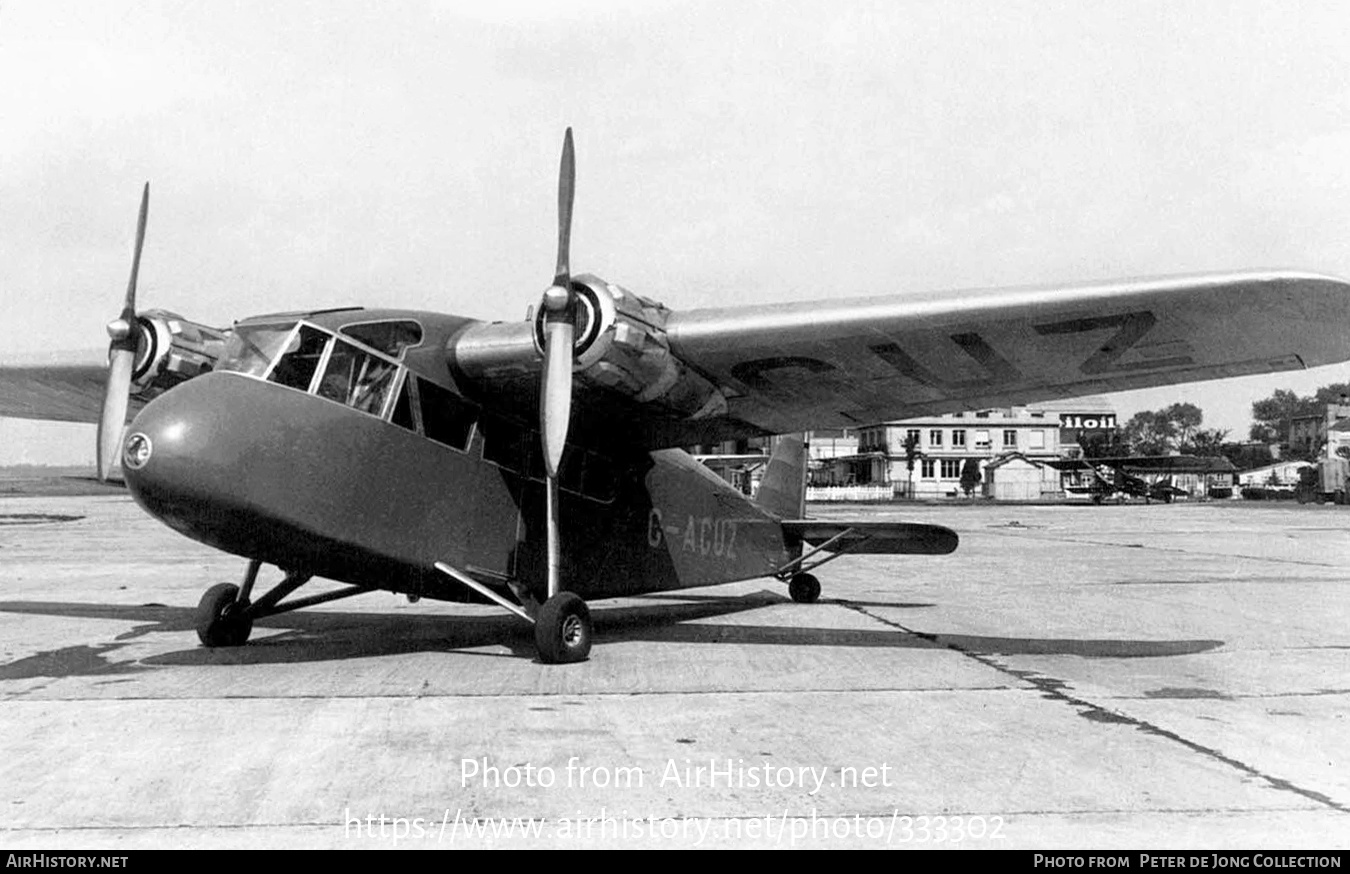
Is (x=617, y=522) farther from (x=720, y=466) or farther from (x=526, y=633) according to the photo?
(x=720, y=466)

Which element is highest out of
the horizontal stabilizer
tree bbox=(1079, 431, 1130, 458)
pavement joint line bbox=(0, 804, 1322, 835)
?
tree bbox=(1079, 431, 1130, 458)

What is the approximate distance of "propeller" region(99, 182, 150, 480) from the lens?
36.9 feet

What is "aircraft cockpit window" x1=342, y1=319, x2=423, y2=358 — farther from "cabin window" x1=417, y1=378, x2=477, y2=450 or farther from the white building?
the white building

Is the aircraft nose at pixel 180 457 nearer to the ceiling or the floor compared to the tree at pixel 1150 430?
nearer to the floor

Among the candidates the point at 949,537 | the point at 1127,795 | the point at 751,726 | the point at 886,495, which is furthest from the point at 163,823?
the point at 886,495

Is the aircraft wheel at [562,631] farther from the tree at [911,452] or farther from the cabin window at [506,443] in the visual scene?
the tree at [911,452]

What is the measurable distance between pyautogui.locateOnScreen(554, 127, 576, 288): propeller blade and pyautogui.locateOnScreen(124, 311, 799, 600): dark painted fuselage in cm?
150

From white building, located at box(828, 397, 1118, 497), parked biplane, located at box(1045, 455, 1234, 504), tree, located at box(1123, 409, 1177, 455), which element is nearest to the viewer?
parked biplane, located at box(1045, 455, 1234, 504)

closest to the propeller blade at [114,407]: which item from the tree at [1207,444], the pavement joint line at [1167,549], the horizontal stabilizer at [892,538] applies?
the horizontal stabilizer at [892,538]

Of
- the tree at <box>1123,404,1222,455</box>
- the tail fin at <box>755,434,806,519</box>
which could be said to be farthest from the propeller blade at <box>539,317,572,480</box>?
the tree at <box>1123,404,1222,455</box>

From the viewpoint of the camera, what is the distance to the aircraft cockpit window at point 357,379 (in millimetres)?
9312

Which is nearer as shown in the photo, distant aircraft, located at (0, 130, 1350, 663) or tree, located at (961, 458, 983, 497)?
distant aircraft, located at (0, 130, 1350, 663)

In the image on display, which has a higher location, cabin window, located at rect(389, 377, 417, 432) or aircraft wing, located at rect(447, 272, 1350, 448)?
aircraft wing, located at rect(447, 272, 1350, 448)

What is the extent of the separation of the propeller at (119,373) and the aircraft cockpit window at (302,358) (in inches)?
130
